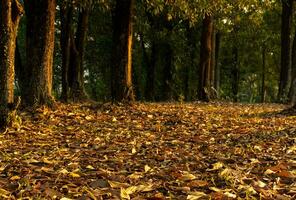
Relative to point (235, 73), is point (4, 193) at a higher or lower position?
lower

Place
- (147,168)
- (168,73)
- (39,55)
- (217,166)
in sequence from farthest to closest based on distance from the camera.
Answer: (168,73) → (39,55) → (217,166) → (147,168)

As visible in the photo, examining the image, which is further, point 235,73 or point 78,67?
point 235,73

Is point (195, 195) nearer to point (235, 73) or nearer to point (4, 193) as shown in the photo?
point (4, 193)

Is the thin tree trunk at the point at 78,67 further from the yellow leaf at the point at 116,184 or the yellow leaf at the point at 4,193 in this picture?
the yellow leaf at the point at 4,193

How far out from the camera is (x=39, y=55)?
1254 centimetres

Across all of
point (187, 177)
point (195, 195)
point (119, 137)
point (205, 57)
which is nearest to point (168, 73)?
point (205, 57)

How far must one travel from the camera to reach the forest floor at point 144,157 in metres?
5.65

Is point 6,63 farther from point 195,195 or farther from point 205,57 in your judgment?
point 205,57

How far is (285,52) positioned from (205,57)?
6.28 m

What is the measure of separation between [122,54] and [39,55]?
375 centimetres

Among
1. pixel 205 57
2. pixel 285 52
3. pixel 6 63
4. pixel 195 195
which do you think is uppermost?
pixel 285 52

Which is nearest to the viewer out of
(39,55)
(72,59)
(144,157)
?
(144,157)

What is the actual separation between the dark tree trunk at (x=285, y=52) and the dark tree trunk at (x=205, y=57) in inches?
153

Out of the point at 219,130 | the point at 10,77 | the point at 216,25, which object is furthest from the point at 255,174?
the point at 216,25
